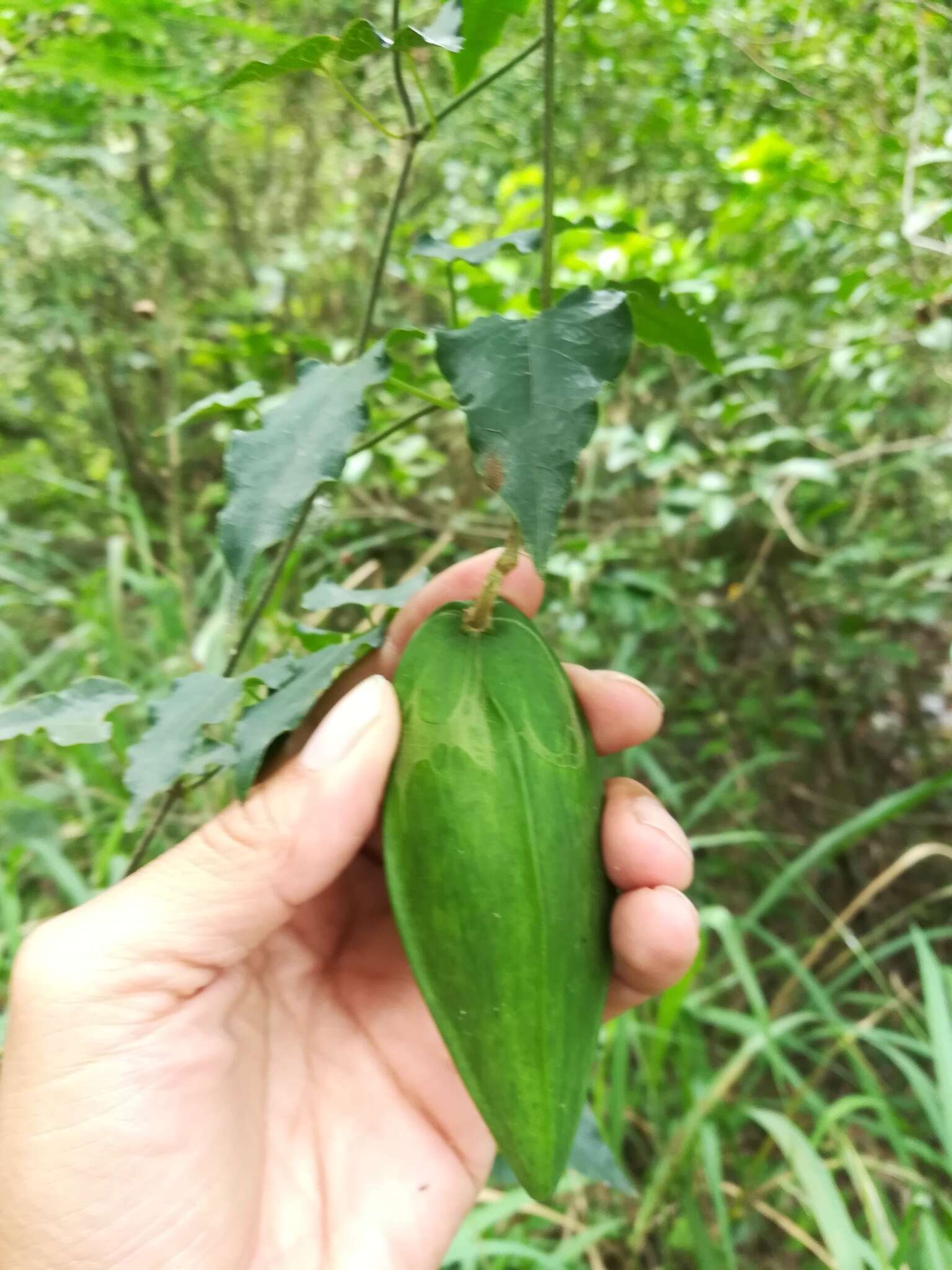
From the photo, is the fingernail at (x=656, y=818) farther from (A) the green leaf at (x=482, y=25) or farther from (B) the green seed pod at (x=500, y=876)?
(A) the green leaf at (x=482, y=25)

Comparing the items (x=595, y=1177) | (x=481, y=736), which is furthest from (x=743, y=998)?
(x=481, y=736)

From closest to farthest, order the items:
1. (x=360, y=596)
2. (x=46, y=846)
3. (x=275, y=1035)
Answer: (x=360, y=596)
(x=275, y=1035)
(x=46, y=846)

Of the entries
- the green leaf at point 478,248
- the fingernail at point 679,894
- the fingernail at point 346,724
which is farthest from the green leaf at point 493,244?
the fingernail at point 679,894

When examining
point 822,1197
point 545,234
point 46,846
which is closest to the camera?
point 545,234

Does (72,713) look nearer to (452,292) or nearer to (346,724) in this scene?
(346,724)

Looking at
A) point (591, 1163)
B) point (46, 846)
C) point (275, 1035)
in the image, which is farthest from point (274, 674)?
point (46, 846)

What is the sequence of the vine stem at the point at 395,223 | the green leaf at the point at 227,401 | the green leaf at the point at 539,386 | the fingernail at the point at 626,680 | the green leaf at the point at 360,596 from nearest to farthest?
1. the green leaf at the point at 539,386
2. the vine stem at the point at 395,223
3. the green leaf at the point at 227,401
4. the green leaf at the point at 360,596
5. the fingernail at the point at 626,680
